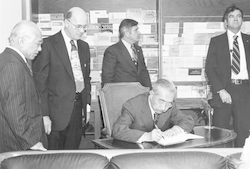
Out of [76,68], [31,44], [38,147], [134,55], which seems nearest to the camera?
[38,147]

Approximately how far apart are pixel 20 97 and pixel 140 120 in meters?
1.06

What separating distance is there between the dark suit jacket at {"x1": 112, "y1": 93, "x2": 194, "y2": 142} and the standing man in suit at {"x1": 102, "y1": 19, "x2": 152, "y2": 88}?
1.29 meters

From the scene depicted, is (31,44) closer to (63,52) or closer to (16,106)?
(16,106)

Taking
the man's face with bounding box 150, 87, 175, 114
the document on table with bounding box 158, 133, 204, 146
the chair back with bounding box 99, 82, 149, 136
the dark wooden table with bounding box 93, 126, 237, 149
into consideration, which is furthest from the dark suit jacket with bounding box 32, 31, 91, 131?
the document on table with bounding box 158, 133, 204, 146

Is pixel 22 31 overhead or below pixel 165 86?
overhead

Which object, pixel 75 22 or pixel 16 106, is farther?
pixel 75 22

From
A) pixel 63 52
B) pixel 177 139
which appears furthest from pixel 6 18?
pixel 177 139

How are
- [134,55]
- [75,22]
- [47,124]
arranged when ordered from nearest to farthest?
1. [47,124]
2. [75,22]
3. [134,55]

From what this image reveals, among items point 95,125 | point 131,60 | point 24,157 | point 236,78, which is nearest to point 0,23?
point 131,60

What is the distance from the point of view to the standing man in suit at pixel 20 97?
2.50 metres

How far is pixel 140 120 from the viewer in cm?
316

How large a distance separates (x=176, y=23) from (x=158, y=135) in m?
3.17

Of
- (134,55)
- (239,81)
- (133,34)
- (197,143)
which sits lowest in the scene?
(197,143)

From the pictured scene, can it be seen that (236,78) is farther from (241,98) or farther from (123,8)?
(123,8)
